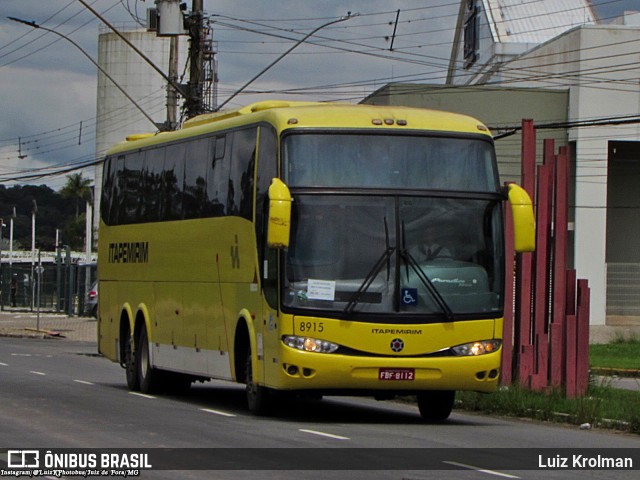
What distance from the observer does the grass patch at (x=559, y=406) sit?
1730 cm

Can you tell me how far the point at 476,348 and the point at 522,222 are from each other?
5.03ft

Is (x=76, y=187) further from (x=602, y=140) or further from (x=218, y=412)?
(x=218, y=412)

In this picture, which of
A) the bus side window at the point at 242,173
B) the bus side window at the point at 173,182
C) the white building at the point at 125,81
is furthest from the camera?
the white building at the point at 125,81

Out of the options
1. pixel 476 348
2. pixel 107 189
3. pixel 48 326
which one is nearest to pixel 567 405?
pixel 476 348

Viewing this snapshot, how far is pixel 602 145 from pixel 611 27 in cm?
424

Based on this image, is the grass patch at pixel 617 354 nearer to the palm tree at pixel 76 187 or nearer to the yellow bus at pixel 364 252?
the yellow bus at pixel 364 252

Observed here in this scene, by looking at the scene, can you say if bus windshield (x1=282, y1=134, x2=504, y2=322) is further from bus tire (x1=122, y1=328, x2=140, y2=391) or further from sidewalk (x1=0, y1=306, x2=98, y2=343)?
sidewalk (x1=0, y1=306, x2=98, y2=343)

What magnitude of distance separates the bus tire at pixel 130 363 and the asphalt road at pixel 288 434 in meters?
0.28

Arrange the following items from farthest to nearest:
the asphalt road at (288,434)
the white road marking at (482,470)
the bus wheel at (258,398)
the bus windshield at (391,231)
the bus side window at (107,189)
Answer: the bus side window at (107,189), the bus wheel at (258,398), the bus windshield at (391,231), the asphalt road at (288,434), the white road marking at (482,470)

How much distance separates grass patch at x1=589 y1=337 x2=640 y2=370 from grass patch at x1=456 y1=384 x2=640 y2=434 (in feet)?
36.3

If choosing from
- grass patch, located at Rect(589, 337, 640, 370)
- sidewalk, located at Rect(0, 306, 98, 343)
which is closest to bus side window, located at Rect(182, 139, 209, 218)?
grass patch, located at Rect(589, 337, 640, 370)

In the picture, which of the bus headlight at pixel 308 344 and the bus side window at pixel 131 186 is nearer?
the bus headlight at pixel 308 344

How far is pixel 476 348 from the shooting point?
52.6 feet

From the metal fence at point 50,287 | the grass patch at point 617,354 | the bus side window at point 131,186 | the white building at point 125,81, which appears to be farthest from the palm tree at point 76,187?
the bus side window at point 131,186
